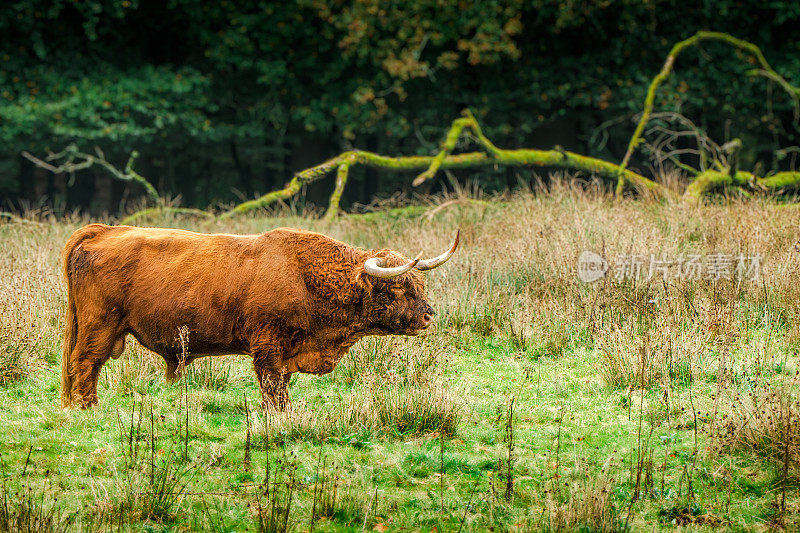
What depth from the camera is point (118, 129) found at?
19.4m

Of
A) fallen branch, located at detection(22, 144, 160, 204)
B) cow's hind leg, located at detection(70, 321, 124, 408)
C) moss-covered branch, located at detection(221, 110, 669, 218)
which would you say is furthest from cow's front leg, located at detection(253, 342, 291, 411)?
fallen branch, located at detection(22, 144, 160, 204)

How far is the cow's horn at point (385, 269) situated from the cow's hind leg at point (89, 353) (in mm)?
1885

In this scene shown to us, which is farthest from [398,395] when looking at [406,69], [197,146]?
[197,146]

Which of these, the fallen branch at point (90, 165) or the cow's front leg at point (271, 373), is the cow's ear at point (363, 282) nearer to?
the cow's front leg at point (271, 373)

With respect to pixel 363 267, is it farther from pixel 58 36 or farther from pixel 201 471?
pixel 58 36

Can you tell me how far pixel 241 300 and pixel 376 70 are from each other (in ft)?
50.4

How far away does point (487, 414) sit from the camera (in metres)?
6.08

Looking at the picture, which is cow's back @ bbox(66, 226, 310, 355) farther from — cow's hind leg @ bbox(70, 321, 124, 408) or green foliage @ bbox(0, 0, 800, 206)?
green foliage @ bbox(0, 0, 800, 206)

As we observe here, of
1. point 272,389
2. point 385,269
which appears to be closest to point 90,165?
point 272,389

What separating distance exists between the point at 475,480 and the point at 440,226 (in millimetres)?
6714

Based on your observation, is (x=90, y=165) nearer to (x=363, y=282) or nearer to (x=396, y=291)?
(x=363, y=282)

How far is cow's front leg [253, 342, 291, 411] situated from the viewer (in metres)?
5.49
